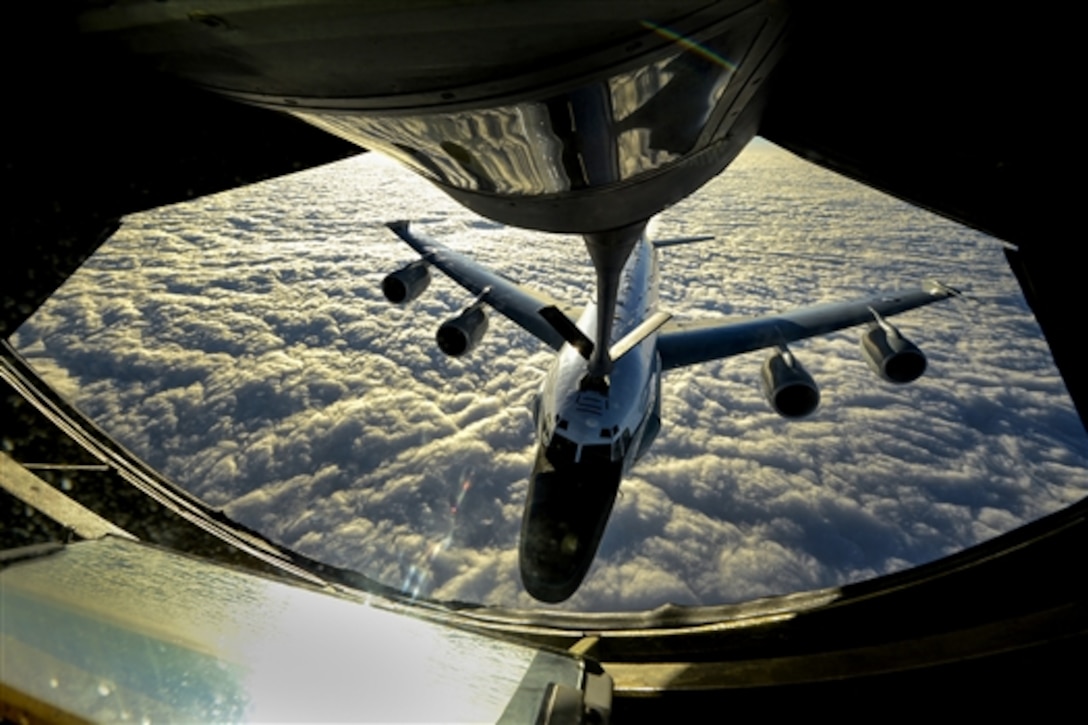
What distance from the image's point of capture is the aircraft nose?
851 centimetres

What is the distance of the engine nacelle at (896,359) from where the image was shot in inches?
359

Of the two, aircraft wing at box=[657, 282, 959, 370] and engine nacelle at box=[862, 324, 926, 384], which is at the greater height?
aircraft wing at box=[657, 282, 959, 370]

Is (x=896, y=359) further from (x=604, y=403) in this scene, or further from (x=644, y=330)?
(x=604, y=403)

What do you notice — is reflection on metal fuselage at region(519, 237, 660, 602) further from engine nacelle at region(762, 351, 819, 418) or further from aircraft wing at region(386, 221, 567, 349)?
aircraft wing at region(386, 221, 567, 349)

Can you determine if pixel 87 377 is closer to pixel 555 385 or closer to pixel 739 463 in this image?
pixel 555 385

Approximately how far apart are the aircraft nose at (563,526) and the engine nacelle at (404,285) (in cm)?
547

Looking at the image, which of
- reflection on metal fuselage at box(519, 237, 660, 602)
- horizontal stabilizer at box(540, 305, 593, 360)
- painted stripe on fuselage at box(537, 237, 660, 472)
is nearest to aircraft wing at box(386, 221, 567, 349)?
painted stripe on fuselage at box(537, 237, 660, 472)

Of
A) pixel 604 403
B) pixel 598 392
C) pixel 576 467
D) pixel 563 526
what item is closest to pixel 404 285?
pixel 598 392

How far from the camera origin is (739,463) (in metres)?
33.0

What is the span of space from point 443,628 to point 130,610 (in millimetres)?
1155

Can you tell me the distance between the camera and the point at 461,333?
10453mm

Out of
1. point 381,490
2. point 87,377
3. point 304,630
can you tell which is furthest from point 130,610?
point 87,377

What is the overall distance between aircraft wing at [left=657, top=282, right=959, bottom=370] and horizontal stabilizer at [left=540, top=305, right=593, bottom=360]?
498 centimetres

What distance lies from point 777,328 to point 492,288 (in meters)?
7.53
